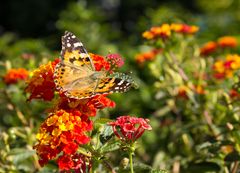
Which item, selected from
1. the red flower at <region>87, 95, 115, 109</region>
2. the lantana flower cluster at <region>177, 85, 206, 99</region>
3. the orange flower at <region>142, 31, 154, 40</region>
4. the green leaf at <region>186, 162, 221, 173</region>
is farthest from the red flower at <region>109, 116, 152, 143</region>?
the lantana flower cluster at <region>177, 85, 206, 99</region>

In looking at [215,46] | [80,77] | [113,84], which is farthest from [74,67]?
[215,46]

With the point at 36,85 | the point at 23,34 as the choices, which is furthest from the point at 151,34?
the point at 23,34

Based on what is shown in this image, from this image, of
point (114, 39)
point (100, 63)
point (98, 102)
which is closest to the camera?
point (98, 102)

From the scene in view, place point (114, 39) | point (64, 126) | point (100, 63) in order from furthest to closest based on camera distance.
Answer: point (114, 39)
point (100, 63)
point (64, 126)

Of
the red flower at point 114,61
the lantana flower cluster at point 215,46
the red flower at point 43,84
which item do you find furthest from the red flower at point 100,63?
the lantana flower cluster at point 215,46

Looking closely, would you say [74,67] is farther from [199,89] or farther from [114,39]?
[114,39]

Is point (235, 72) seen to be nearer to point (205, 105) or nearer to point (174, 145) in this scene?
point (205, 105)
